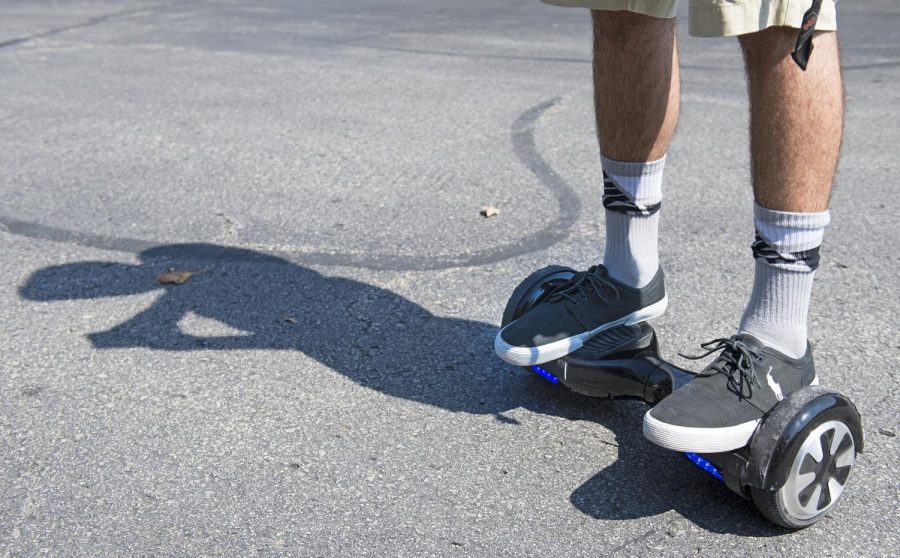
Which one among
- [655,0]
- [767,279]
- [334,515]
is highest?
[655,0]

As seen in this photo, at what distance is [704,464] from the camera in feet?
6.92

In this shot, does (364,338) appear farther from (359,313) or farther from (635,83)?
(635,83)

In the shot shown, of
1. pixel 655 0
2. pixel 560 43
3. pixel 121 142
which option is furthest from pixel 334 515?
pixel 560 43

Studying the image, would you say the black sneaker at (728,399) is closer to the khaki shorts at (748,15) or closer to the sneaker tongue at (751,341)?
the sneaker tongue at (751,341)

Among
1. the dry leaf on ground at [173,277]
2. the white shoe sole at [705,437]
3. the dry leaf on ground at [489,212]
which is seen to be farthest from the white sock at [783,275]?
the dry leaf on ground at [173,277]

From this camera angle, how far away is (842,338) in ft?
9.38

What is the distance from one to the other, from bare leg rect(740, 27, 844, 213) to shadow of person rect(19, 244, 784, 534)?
26.4 inches

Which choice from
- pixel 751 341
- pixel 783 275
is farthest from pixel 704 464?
pixel 783 275

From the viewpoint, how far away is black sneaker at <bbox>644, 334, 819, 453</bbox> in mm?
2020

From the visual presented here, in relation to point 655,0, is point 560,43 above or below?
below

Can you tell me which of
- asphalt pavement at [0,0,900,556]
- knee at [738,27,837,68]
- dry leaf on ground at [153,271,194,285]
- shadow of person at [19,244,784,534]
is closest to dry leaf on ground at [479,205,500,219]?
asphalt pavement at [0,0,900,556]

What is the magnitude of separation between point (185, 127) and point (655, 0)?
340 centimetres

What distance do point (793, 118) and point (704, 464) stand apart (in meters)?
0.74

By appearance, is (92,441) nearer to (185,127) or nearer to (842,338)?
(842,338)
